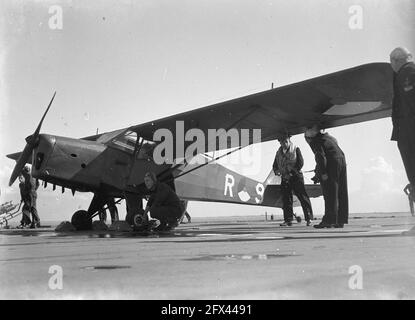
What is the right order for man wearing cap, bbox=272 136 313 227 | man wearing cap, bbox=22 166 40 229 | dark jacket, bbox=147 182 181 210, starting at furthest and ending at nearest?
man wearing cap, bbox=22 166 40 229, man wearing cap, bbox=272 136 313 227, dark jacket, bbox=147 182 181 210

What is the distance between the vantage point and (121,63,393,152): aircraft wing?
312 inches

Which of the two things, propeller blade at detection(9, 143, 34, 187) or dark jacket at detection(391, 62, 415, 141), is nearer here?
dark jacket at detection(391, 62, 415, 141)

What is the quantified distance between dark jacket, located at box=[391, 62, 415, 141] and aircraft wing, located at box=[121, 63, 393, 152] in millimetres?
1888

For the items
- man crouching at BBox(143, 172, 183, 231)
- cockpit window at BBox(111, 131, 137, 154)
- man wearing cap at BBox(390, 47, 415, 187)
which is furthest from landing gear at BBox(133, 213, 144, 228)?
man wearing cap at BBox(390, 47, 415, 187)

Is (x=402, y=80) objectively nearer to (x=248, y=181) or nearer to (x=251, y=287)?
(x=251, y=287)

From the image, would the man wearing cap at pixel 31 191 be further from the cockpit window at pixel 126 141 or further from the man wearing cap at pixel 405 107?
the man wearing cap at pixel 405 107

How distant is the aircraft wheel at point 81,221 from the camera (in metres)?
10.3

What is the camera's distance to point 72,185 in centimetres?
984

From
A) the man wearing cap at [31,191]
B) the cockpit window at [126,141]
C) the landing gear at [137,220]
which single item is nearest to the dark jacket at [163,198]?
the landing gear at [137,220]

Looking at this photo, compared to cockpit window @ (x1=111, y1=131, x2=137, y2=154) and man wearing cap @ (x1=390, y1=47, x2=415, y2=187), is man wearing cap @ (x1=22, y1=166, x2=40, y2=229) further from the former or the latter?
man wearing cap @ (x1=390, y1=47, x2=415, y2=187)

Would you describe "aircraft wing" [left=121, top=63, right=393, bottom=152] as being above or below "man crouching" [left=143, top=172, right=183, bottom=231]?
above

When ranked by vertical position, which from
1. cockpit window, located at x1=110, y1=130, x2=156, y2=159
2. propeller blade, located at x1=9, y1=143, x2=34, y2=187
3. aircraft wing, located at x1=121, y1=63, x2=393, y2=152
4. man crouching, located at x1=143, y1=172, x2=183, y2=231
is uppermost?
aircraft wing, located at x1=121, y1=63, x2=393, y2=152

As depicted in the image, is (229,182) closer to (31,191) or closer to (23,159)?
(31,191)
